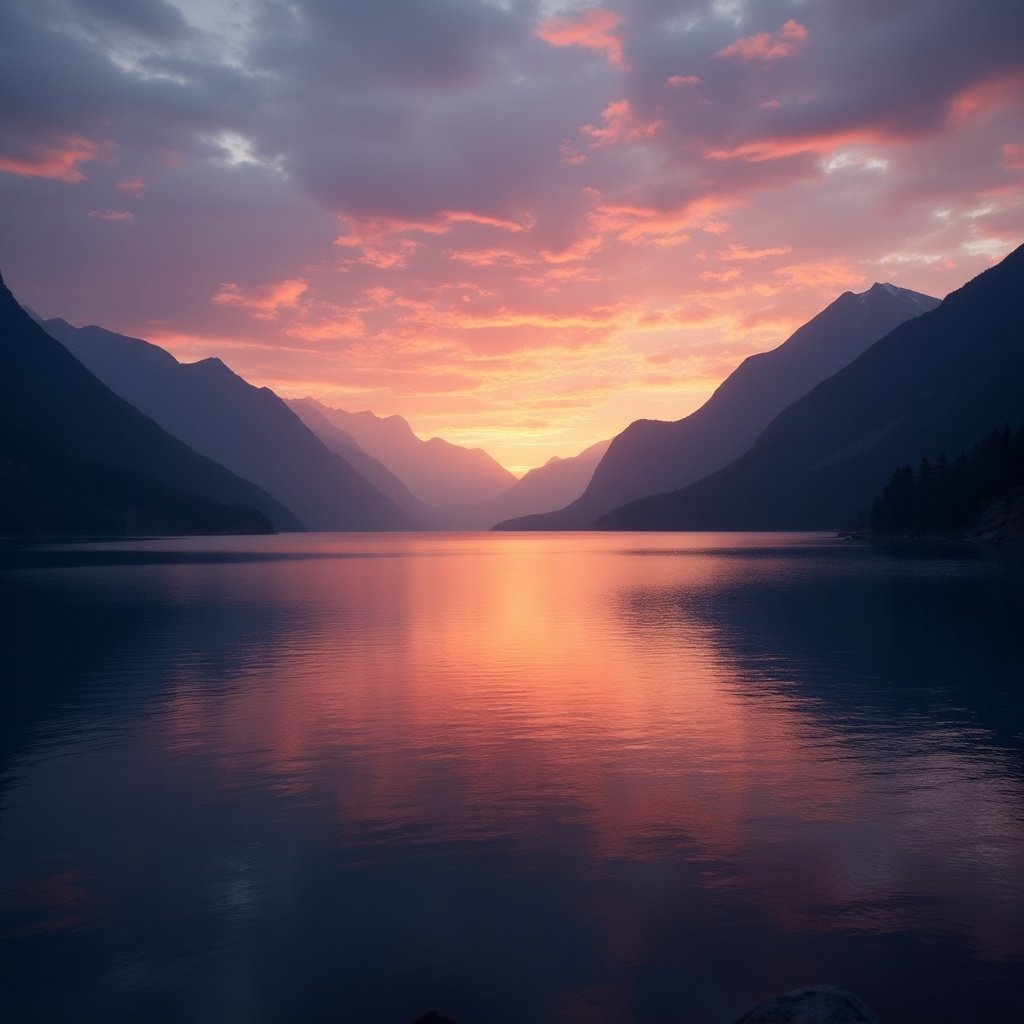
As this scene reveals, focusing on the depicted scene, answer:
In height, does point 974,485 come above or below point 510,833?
above

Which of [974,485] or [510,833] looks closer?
[510,833]

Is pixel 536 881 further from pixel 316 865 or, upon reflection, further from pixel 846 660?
pixel 846 660

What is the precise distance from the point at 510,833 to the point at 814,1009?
9988mm

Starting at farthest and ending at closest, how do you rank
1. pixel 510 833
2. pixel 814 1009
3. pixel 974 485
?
pixel 974 485 → pixel 510 833 → pixel 814 1009

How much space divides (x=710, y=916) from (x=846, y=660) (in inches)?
1296

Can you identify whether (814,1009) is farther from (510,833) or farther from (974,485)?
(974,485)

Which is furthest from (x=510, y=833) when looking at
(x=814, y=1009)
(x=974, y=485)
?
(x=974, y=485)

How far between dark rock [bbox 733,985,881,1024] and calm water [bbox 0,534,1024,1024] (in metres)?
1.53

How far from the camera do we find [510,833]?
66.0 ft

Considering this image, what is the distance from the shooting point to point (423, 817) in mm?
21266

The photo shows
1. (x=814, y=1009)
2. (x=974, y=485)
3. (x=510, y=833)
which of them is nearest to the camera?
(x=814, y=1009)

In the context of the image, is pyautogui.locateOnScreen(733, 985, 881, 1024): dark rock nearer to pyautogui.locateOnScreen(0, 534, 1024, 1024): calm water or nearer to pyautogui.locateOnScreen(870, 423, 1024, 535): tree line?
pyautogui.locateOnScreen(0, 534, 1024, 1024): calm water

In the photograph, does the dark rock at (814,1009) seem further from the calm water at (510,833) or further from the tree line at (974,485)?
the tree line at (974,485)

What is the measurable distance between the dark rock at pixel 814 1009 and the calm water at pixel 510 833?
153 centimetres
